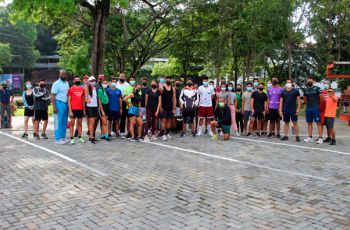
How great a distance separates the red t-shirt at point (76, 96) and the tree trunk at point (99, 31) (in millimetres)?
7993

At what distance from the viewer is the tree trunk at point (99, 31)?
17094 mm

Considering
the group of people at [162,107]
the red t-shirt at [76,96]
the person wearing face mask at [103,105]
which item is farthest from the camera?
the person wearing face mask at [103,105]

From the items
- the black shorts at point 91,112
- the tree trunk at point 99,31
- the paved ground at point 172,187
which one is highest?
the tree trunk at point 99,31

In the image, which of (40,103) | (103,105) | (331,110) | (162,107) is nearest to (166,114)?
(162,107)

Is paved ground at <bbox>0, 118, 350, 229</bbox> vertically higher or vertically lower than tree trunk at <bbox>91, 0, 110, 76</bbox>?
lower

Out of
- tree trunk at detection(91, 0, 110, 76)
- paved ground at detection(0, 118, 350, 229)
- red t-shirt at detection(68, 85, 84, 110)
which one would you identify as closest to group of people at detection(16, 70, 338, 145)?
red t-shirt at detection(68, 85, 84, 110)

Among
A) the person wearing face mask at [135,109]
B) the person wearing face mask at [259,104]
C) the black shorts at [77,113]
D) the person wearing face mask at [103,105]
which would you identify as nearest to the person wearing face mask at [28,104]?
the black shorts at [77,113]


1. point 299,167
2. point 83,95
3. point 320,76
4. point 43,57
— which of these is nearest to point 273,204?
point 299,167

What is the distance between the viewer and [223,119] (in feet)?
37.3

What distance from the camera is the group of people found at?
1017cm

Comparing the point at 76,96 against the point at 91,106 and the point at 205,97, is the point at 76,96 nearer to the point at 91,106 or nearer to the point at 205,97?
the point at 91,106

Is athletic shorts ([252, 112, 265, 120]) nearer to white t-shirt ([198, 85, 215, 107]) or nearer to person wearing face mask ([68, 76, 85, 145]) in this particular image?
white t-shirt ([198, 85, 215, 107])

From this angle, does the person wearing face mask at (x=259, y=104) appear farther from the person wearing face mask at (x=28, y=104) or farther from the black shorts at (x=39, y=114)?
the person wearing face mask at (x=28, y=104)

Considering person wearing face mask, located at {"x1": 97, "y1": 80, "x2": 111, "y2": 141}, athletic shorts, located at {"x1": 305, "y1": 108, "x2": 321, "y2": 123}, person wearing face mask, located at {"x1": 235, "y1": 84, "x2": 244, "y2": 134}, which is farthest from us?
person wearing face mask, located at {"x1": 235, "y1": 84, "x2": 244, "y2": 134}
